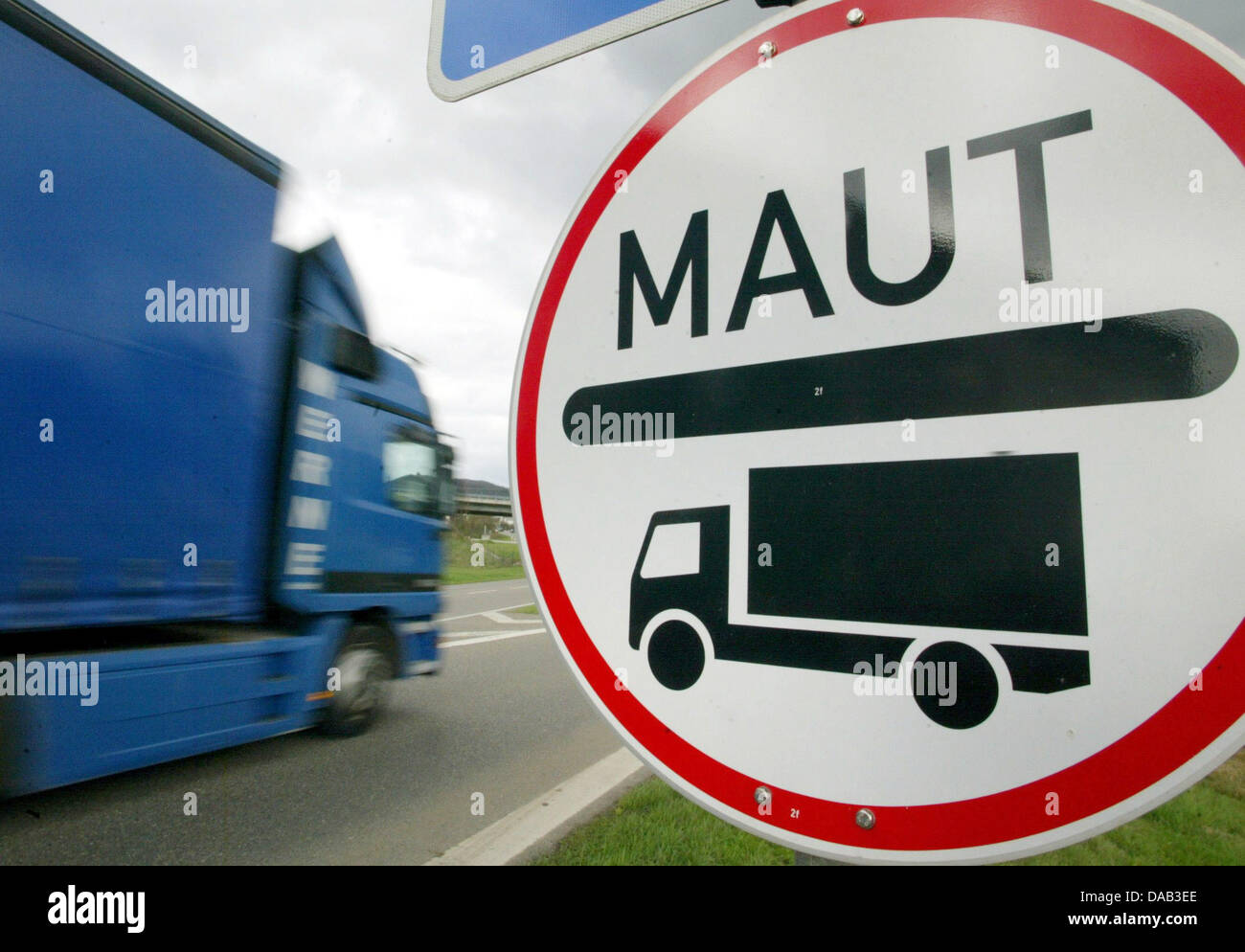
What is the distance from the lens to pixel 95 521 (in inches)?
132

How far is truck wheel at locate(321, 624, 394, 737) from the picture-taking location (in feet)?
16.9

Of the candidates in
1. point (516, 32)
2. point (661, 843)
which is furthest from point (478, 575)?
point (516, 32)

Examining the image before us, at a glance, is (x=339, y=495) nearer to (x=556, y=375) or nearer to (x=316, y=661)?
(x=316, y=661)

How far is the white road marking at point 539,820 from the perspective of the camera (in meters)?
3.00

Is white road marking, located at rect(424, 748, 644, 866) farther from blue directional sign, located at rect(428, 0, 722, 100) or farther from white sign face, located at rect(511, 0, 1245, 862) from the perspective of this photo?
blue directional sign, located at rect(428, 0, 722, 100)

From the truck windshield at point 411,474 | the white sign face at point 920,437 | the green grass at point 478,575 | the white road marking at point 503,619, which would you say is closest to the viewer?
the white sign face at point 920,437

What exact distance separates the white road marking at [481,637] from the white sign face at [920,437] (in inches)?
375

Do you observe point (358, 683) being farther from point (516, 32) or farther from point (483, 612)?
point (483, 612)

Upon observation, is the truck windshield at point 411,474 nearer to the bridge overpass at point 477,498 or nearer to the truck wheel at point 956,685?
the bridge overpass at point 477,498

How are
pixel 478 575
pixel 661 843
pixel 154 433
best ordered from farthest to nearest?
pixel 478 575 < pixel 154 433 < pixel 661 843

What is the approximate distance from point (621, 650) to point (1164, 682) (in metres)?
0.46

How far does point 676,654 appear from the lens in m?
0.68

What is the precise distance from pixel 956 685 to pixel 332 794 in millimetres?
4501

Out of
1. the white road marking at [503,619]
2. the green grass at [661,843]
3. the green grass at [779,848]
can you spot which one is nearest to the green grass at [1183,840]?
the green grass at [779,848]
